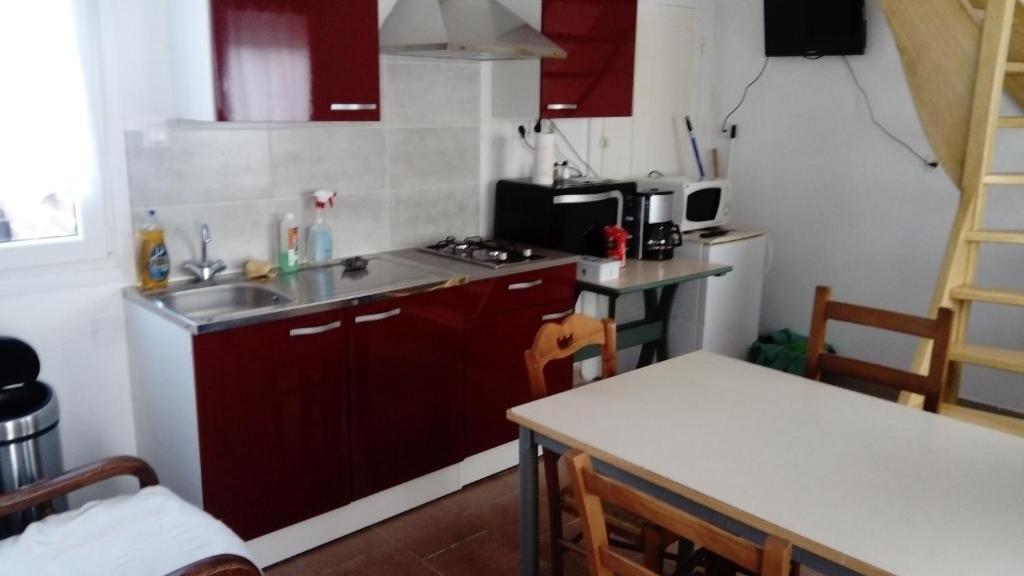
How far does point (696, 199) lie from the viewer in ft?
13.2

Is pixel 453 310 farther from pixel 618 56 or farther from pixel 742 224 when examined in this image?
pixel 742 224

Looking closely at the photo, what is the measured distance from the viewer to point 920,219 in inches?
159

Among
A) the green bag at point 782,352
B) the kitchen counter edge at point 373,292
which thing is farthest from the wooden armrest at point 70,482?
the green bag at point 782,352

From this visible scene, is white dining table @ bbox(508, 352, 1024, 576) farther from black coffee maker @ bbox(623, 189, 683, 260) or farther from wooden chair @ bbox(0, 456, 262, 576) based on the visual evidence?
black coffee maker @ bbox(623, 189, 683, 260)

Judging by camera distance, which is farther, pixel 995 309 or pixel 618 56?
pixel 995 309

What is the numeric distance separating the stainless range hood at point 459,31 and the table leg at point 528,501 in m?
1.49

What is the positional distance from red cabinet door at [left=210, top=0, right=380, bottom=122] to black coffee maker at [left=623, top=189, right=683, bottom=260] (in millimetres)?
1431

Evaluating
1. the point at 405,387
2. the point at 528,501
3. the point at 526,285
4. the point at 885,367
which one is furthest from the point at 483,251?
A: the point at 885,367

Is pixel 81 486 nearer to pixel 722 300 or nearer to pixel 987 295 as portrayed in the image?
pixel 987 295

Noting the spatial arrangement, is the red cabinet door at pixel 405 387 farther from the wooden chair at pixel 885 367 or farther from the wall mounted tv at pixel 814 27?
the wall mounted tv at pixel 814 27

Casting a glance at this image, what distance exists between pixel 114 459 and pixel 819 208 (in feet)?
12.2

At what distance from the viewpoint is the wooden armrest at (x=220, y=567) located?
1.51m

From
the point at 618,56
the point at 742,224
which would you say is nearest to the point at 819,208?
the point at 742,224

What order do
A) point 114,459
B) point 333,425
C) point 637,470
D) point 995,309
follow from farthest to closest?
point 995,309, point 333,425, point 114,459, point 637,470
